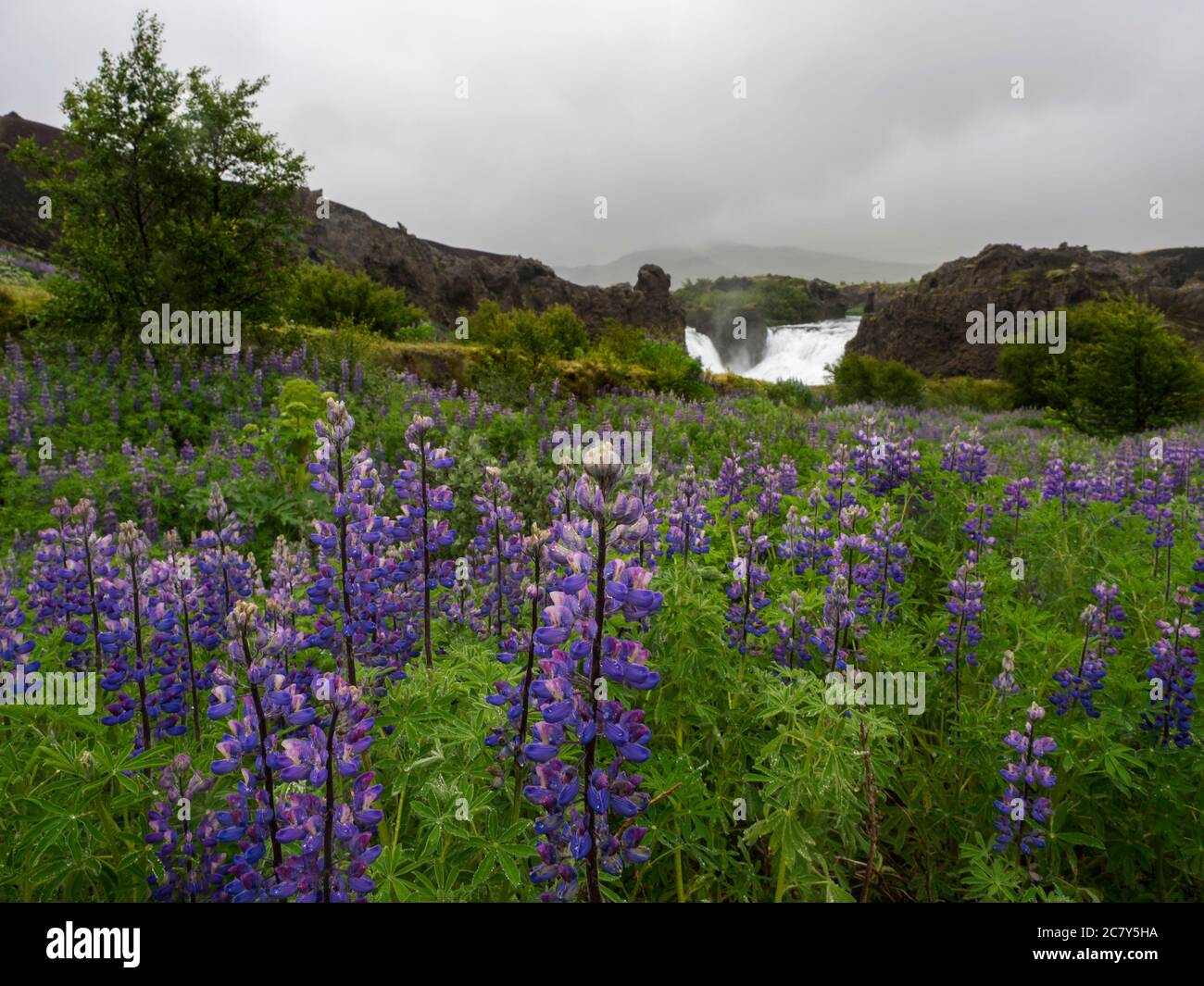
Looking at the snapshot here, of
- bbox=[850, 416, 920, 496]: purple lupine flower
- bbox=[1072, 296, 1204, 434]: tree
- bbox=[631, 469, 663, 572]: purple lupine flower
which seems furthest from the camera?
bbox=[1072, 296, 1204, 434]: tree

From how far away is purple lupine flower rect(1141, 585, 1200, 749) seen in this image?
2605 millimetres

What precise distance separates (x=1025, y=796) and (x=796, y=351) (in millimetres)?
69800

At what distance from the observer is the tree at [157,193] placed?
1211 cm

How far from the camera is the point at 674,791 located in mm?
2008

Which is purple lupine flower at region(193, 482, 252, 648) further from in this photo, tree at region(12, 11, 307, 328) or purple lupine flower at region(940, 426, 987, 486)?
tree at region(12, 11, 307, 328)

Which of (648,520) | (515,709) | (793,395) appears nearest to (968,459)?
(648,520)

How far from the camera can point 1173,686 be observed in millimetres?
2654

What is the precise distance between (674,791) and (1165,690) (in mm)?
2176

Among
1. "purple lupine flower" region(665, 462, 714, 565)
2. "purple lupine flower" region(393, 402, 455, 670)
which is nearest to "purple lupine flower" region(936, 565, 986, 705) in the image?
"purple lupine flower" region(665, 462, 714, 565)

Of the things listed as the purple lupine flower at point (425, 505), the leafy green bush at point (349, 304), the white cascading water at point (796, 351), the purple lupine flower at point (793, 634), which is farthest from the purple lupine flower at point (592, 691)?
the white cascading water at point (796, 351)

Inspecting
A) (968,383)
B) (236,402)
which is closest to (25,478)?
(236,402)

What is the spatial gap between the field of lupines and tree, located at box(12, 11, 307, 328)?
443 inches

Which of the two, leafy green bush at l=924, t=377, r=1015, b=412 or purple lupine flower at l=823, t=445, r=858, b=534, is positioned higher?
leafy green bush at l=924, t=377, r=1015, b=412

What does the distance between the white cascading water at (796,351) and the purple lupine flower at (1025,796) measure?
58.6 metres
